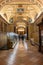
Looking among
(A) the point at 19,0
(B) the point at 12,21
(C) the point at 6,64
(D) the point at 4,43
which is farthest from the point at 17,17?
(C) the point at 6,64

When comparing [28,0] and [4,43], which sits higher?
[28,0]

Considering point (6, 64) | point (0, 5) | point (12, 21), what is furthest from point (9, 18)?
point (6, 64)

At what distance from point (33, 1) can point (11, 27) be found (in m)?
15.3

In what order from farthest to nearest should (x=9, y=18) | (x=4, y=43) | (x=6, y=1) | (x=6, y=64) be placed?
(x=9, y=18), (x=6, y=1), (x=4, y=43), (x=6, y=64)

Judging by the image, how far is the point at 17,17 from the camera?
31234mm

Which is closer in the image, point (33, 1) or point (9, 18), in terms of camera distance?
point (33, 1)

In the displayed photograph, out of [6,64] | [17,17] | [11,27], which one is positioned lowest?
[6,64]

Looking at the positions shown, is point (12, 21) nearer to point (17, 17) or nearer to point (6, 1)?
point (17, 17)

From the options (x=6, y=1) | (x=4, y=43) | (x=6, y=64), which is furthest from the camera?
(x=6, y=1)

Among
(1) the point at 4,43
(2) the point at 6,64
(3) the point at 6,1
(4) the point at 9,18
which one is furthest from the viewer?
(4) the point at 9,18

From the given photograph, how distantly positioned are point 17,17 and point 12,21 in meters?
1.27

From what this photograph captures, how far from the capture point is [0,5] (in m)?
17.8

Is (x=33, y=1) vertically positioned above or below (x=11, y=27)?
above

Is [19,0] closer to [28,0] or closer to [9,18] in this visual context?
[28,0]
